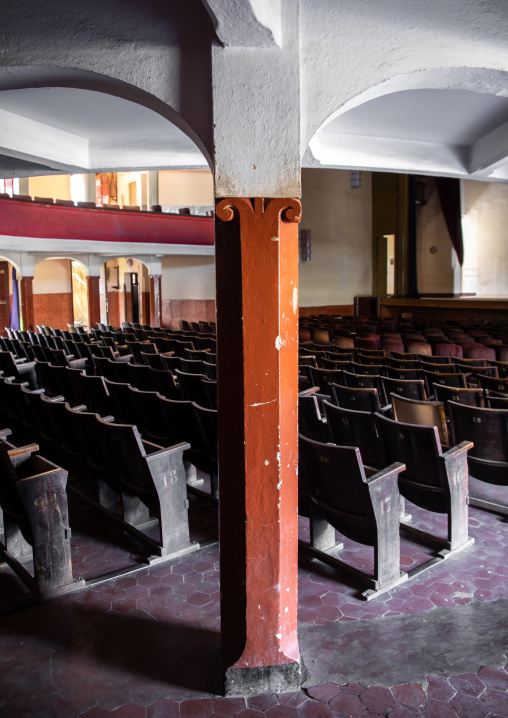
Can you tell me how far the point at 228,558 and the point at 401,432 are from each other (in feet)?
5.08

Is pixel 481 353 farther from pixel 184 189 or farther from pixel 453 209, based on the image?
pixel 184 189

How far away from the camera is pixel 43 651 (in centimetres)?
261

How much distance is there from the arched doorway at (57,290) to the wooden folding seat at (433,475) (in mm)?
16382

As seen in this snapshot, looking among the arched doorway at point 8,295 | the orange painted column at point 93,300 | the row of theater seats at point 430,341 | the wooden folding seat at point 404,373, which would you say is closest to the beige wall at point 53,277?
the arched doorway at point 8,295

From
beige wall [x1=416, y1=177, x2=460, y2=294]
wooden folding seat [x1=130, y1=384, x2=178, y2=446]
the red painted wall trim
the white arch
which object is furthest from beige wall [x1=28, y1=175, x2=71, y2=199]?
the white arch

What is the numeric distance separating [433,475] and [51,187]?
18.8 metres

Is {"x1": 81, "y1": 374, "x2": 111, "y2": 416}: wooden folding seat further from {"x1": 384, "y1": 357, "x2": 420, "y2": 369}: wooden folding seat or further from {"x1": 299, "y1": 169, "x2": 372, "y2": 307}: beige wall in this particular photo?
{"x1": 299, "y1": 169, "x2": 372, "y2": 307}: beige wall

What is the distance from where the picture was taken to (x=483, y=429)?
151 inches

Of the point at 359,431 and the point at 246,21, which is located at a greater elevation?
the point at 246,21

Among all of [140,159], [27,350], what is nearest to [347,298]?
[27,350]

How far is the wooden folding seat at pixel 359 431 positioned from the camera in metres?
3.81

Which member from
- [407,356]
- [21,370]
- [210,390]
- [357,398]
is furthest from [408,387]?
[21,370]

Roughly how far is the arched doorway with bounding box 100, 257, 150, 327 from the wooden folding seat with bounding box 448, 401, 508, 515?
55.0ft

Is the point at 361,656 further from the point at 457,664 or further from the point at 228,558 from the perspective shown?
the point at 228,558
